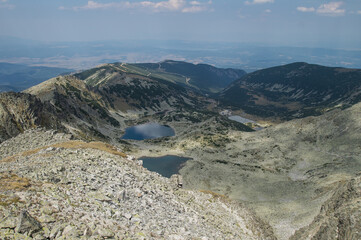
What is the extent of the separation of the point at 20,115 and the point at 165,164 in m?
65.6

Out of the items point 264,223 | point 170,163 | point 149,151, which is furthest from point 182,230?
point 149,151

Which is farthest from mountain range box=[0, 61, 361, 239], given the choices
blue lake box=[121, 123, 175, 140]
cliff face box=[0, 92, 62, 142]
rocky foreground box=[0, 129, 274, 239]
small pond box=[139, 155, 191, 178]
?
blue lake box=[121, 123, 175, 140]

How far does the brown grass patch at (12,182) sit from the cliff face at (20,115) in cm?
6632

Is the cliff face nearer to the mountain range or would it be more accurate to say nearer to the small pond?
the mountain range

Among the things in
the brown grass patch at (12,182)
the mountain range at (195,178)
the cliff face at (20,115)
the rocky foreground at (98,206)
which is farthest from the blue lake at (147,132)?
the brown grass patch at (12,182)

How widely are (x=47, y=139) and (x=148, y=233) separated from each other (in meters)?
50.8

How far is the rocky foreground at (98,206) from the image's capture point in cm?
2052

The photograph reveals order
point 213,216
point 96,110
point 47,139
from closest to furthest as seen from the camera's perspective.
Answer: point 213,216, point 47,139, point 96,110

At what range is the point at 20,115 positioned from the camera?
318 feet

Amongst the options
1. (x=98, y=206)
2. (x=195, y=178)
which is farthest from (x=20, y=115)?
(x=98, y=206)

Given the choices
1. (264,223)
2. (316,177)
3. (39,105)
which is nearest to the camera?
(264,223)

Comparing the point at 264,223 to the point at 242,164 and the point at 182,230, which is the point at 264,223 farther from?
the point at 242,164

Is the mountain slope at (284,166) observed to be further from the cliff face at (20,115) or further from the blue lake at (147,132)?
the cliff face at (20,115)

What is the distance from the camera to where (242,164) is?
11650cm
